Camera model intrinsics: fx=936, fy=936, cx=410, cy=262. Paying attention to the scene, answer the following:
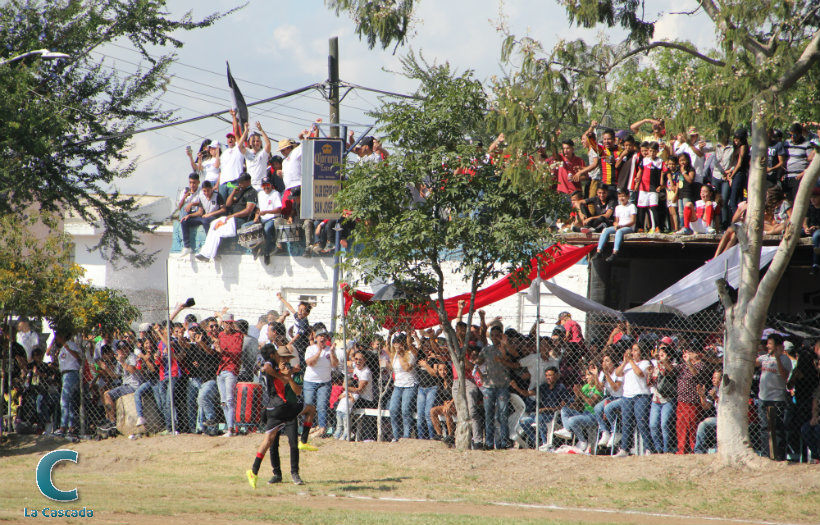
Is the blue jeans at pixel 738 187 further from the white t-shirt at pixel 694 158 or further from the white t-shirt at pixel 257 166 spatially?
the white t-shirt at pixel 257 166

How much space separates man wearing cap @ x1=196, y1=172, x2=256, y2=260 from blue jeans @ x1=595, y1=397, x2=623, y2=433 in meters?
11.6

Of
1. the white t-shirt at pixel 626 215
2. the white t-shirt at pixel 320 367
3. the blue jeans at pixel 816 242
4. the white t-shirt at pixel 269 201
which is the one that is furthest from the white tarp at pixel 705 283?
the white t-shirt at pixel 269 201

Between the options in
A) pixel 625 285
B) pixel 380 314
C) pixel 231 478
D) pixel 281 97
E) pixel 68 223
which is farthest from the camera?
pixel 68 223

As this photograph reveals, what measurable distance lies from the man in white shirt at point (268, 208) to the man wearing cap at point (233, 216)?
0.90ft

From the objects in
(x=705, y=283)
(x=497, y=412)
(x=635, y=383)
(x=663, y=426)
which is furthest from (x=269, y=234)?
(x=663, y=426)

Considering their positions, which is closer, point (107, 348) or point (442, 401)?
point (442, 401)

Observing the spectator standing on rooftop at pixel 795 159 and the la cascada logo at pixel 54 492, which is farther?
the spectator standing on rooftop at pixel 795 159

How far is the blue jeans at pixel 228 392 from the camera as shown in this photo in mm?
15812

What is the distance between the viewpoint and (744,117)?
11.1 metres

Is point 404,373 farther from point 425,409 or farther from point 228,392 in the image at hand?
point 228,392

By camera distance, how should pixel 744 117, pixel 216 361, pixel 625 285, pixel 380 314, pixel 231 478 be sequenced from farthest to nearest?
pixel 625 285, pixel 216 361, pixel 380 314, pixel 231 478, pixel 744 117

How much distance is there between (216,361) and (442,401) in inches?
161

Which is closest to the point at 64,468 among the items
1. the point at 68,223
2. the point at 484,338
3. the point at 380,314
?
the point at 380,314

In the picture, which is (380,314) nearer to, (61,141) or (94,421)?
(94,421)
